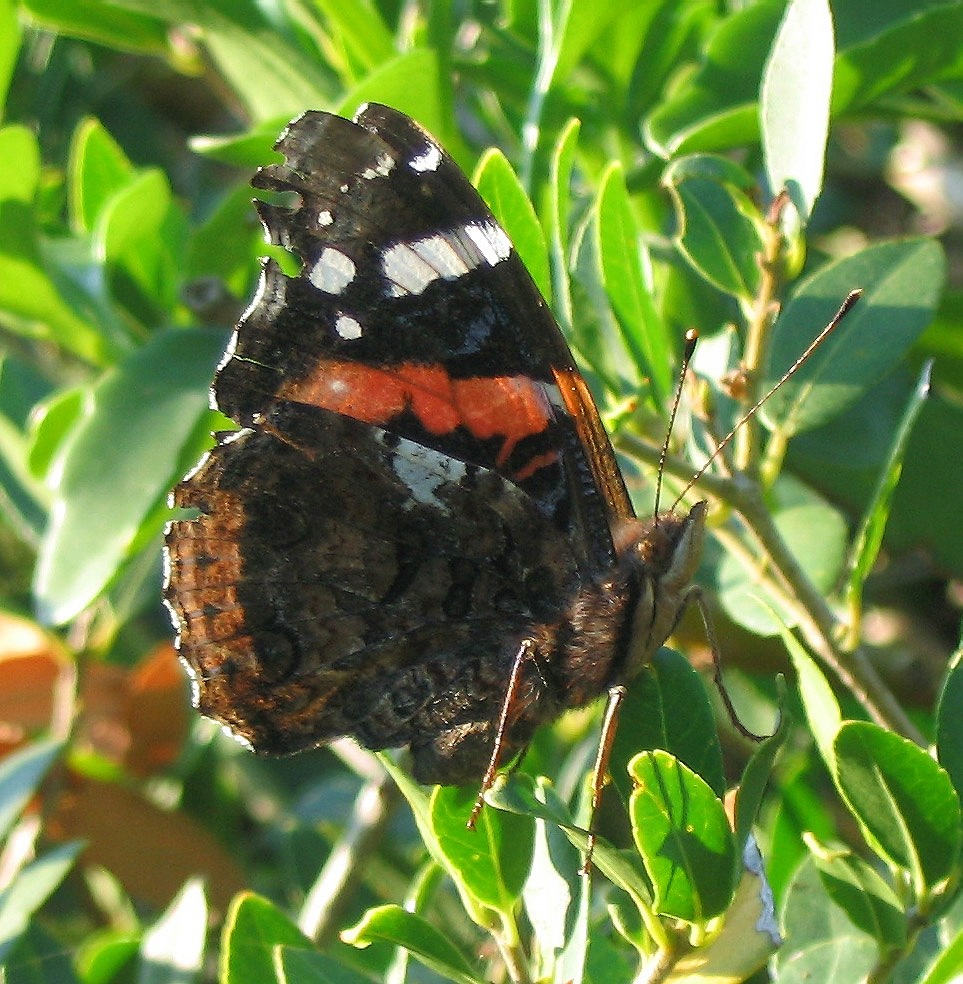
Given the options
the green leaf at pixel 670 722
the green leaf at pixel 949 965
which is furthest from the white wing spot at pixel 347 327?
the green leaf at pixel 949 965

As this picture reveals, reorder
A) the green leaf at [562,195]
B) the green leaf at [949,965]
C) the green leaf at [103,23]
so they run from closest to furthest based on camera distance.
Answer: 1. the green leaf at [949,965]
2. the green leaf at [562,195]
3. the green leaf at [103,23]

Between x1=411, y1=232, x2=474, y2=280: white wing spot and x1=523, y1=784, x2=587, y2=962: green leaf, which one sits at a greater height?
x1=411, y1=232, x2=474, y2=280: white wing spot

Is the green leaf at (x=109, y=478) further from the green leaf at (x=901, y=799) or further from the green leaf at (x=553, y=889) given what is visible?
the green leaf at (x=901, y=799)

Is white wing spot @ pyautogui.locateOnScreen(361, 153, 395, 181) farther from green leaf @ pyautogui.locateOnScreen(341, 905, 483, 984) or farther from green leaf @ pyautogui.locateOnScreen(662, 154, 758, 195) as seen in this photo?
green leaf @ pyautogui.locateOnScreen(341, 905, 483, 984)

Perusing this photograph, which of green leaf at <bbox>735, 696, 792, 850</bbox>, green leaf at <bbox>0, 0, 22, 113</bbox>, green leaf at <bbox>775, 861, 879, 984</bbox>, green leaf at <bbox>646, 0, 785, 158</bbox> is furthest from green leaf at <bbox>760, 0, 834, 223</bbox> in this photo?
green leaf at <bbox>0, 0, 22, 113</bbox>

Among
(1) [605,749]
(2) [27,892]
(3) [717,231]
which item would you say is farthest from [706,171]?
(2) [27,892]

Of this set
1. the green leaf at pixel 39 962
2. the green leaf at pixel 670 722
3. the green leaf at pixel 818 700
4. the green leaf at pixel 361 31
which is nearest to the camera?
the green leaf at pixel 818 700
